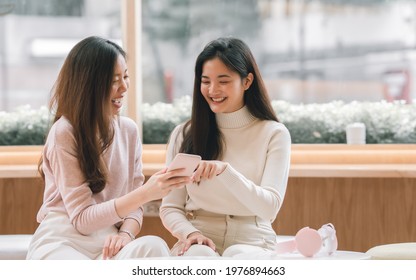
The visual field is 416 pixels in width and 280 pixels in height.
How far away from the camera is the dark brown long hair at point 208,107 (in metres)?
2.73

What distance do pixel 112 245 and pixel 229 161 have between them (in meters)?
0.59

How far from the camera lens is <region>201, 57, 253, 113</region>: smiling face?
2711 millimetres

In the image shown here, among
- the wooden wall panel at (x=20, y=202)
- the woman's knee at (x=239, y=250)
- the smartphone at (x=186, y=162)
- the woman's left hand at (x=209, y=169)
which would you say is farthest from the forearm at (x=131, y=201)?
the wooden wall panel at (x=20, y=202)

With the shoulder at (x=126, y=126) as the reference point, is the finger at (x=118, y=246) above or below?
below

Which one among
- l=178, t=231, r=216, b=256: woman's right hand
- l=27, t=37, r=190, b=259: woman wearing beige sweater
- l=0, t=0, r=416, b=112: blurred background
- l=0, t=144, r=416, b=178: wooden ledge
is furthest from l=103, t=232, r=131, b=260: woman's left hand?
l=0, t=0, r=416, b=112: blurred background

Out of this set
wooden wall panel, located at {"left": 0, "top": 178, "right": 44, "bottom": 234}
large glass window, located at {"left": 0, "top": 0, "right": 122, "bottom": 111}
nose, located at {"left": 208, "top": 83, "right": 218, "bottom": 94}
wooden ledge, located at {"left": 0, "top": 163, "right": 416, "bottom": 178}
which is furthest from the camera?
large glass window, located at {"left": 0, "top": 0, "right": 122, "bottom": 111}

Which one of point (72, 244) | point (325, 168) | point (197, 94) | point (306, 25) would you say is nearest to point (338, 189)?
point (325, 168)

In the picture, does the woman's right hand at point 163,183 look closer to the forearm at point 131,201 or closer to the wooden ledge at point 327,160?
the forearm at point 131,201

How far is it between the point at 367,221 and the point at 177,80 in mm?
1302

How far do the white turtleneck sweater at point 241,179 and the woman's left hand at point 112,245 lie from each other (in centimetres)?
26

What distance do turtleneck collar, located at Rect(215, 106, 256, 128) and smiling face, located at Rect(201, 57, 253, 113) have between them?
0.05 metres

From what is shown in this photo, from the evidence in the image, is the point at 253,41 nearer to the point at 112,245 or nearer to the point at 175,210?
the point at 175,210

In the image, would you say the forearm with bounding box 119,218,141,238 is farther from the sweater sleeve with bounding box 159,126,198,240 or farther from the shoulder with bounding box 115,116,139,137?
the shoulder with bounding box 115,116,139,137

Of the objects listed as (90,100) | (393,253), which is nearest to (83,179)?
(90,100)
